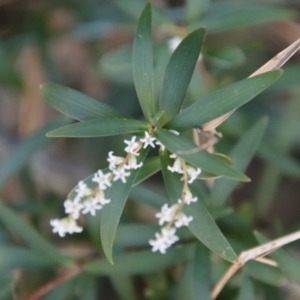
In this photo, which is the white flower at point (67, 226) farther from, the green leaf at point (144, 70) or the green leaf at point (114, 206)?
the green leaf at point (144, 70)

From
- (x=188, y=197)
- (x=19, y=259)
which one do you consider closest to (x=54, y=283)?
(x=19, y=259)

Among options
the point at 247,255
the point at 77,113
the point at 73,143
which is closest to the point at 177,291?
the point at 247,255

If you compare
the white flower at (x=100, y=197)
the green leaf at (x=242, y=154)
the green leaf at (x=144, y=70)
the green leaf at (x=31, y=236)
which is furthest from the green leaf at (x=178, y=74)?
the green leaf at (x=31, y=236)

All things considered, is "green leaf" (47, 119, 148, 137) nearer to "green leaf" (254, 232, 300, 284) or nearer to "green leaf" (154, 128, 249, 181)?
"green leaf" (154, 128, 249, 181)

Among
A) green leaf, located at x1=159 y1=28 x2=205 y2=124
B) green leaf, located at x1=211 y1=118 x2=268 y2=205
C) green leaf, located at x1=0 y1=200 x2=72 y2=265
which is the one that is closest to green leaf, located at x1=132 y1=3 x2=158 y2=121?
green leaf, located at x1=159 y1=28 x2=205 y2=124

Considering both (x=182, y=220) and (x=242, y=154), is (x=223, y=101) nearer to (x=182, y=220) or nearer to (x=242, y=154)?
(x=182, y=220)

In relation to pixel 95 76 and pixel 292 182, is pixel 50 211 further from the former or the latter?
A: pixel 292 182
